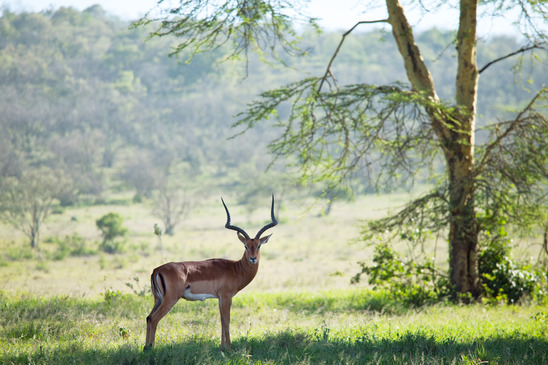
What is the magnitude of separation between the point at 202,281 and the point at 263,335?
5.16 feet

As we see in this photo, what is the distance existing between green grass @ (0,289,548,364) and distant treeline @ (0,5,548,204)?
47307 millimetres

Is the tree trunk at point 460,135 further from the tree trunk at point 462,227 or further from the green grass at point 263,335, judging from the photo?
the green grass at point 263,335

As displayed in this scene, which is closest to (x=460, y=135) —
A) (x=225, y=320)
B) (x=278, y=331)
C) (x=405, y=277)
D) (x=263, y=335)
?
(x=405, y=277)

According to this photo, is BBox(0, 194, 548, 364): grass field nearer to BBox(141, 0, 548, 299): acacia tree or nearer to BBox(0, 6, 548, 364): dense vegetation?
BBox(0, 6, 548, 364): dense vegetation

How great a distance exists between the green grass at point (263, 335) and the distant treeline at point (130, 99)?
4731 cm

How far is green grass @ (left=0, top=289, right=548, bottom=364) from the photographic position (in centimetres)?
598

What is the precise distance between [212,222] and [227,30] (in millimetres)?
40684

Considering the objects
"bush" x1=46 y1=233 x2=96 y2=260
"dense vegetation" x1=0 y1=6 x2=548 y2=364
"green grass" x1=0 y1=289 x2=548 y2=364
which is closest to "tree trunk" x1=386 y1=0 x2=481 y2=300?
"dense vegetation" x1=0 y1=6 x2=548 y2=364

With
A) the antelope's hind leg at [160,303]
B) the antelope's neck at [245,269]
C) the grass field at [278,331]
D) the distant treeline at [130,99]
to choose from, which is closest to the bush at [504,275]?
the grass field at [278,331]

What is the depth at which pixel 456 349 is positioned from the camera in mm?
6793

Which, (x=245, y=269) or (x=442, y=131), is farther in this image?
(x=442, y=131)

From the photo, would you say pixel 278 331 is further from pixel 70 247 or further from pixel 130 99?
pixel 130 99

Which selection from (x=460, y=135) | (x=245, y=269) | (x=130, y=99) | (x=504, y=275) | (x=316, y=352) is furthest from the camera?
(x=130, y=99)

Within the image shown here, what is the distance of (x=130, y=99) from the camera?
303 ft
